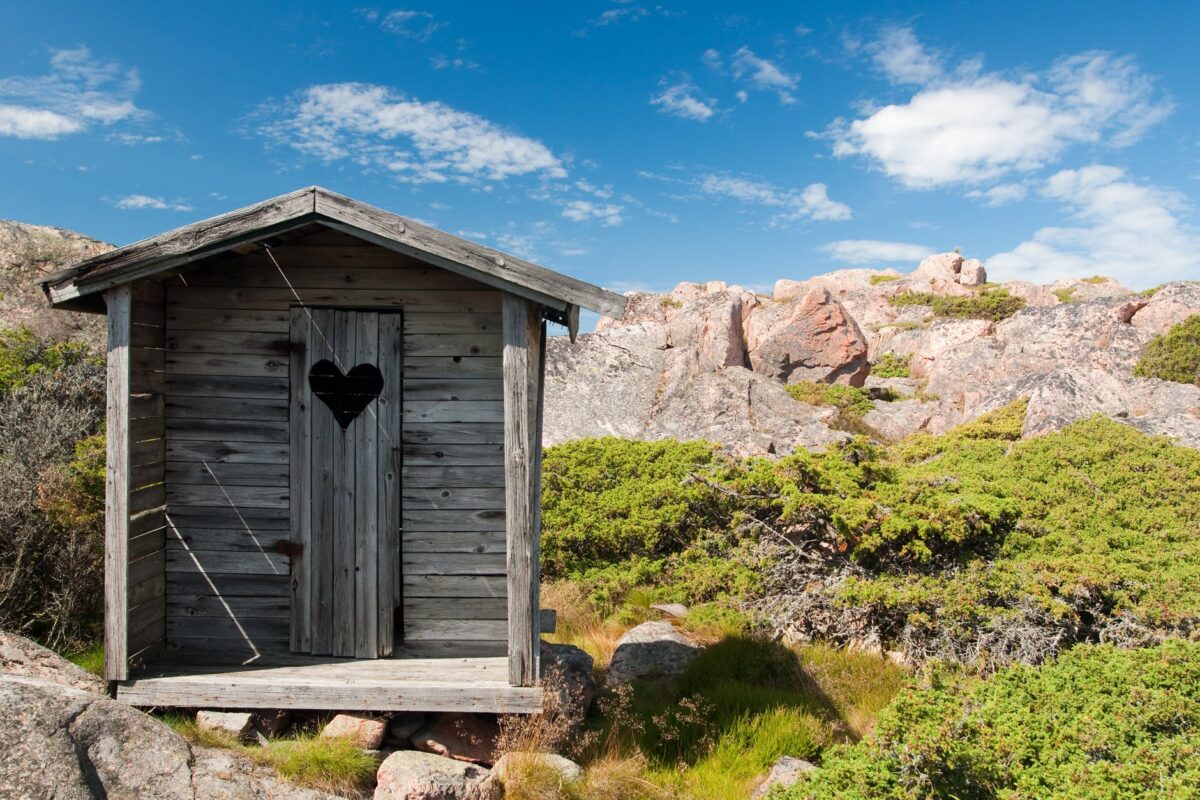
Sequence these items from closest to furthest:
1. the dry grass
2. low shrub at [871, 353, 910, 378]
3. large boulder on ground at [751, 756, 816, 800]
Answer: the dry grass, large boulder on ground at [751, 756, 816, 800], low shrub at [871, 353, 910, 378]

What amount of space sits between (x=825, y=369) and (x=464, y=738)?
787 inches

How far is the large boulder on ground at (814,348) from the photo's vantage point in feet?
76.6

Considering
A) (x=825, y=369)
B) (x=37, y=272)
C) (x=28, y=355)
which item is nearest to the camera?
(x=28, y=355)

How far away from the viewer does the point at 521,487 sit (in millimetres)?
4859

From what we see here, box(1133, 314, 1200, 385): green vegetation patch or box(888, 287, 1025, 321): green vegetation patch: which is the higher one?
box(888, 287, 1025, 321): green vegetation patch

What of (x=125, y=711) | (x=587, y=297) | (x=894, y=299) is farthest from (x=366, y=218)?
(x=894, y=299)

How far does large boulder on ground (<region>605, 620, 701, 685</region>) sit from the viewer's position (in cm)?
676

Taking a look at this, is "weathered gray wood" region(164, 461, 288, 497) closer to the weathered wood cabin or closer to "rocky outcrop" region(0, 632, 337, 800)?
the weathered wood cabin

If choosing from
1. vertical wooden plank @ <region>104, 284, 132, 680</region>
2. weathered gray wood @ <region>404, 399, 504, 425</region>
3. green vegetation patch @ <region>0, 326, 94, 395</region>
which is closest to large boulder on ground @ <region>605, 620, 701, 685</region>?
weathered gray wood @ <region>404, 399, 504, 425</region>

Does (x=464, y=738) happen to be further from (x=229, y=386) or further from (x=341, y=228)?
(x=341, y=228)

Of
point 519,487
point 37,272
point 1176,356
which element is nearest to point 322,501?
point 519,487

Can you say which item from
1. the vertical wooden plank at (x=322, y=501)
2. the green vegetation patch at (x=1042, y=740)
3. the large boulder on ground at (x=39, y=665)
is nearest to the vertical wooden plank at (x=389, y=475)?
the vertical wooden plank at (x=322, y=501)

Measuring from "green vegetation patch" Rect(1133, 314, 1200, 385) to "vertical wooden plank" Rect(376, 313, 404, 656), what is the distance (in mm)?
A: 19103

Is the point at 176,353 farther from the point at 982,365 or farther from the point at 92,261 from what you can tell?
the point at 982,365
